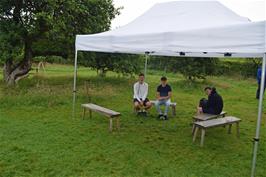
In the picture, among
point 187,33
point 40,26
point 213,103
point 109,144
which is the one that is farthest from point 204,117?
point 40,26

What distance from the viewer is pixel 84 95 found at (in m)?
A: 10.8

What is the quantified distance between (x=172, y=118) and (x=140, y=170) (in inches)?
149

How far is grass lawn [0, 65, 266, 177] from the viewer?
4.66 metres

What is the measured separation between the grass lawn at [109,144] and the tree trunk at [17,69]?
6.19 feet

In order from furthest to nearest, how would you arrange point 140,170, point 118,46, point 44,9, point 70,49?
point 70,49 < point 44,9 < point 118,46 < point 140,170

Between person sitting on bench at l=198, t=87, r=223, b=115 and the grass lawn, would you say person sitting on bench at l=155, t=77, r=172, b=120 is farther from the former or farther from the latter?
person sitting on bench at l=198, t=87, r=223, b=115

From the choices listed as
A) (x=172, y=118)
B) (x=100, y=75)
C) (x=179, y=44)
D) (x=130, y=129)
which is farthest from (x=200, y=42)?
(x=100, y=75)

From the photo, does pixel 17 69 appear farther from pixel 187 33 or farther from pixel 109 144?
pixel 187 33

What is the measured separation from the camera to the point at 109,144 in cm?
580

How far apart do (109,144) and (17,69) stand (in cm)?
745

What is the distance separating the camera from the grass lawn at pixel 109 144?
4660mm

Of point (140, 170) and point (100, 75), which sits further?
point (100, 75)

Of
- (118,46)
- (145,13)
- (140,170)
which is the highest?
(145,13)

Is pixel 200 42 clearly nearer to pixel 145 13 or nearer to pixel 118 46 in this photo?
pixel 118 46
